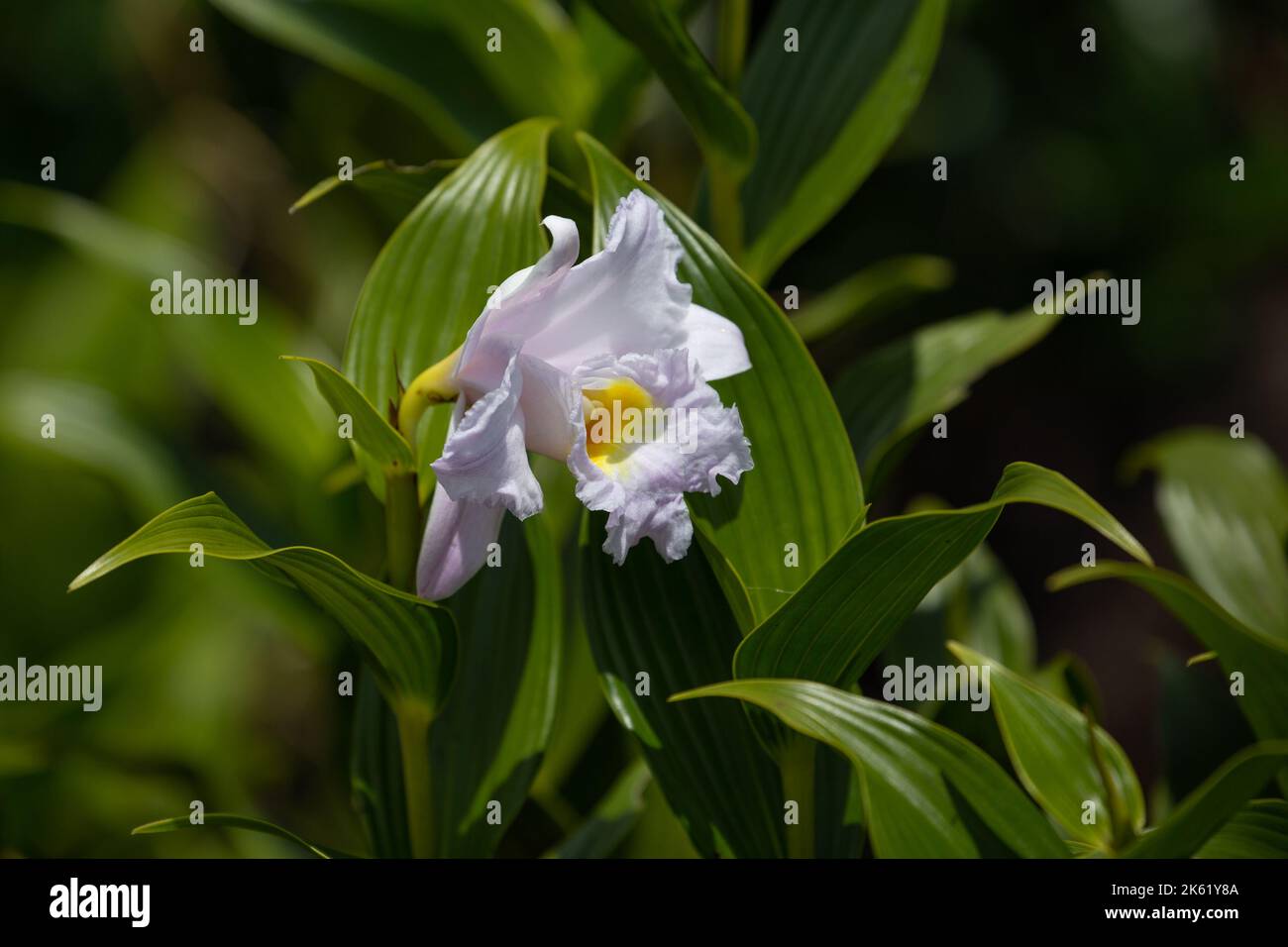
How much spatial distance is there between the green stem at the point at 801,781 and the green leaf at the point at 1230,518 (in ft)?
1.09

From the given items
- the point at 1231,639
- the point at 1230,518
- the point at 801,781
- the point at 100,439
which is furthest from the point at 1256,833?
the point at 100,439

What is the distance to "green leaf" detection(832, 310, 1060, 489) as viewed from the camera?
0.61 m

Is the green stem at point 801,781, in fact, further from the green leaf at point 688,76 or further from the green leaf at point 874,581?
the green leaf at point 688,76

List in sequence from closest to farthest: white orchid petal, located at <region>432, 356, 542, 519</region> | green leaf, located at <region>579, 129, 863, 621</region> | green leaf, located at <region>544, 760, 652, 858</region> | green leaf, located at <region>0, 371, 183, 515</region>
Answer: white orchid petal, located at <region>432, 356, 542, 519</region>, green leaf, located at <region>579, 129, 863, 621</region>, green leaf, located at <region>544, 760, 652, 858</region>, green leaf, located at <region>0, 371, 183, 515</region>

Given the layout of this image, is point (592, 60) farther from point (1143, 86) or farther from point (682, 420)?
point (1143, 86)

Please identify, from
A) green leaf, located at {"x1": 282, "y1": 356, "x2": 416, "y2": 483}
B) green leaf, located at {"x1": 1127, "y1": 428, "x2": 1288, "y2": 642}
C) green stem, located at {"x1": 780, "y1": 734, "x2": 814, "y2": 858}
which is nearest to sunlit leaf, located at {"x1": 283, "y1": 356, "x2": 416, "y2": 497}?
green leaf, located at {"x1": 282, "y1": 356, "x2": 416, "y2": 483}

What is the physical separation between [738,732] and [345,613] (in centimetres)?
20

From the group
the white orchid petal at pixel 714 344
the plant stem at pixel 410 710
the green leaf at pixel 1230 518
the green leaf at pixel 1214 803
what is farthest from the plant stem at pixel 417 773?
the green leaf at pixel 1230 518

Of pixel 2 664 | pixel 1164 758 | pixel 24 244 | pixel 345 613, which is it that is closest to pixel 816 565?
pixel 345 613

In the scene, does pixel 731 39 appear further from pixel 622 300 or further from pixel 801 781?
pixel 801 781

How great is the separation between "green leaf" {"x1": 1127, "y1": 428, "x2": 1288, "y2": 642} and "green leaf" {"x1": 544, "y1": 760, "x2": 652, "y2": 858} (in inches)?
14.8

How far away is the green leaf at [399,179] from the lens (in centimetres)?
58

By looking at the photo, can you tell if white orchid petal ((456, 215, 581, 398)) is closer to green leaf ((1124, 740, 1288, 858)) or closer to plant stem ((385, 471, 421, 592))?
plant stem ((385, 471, 421, 592))
